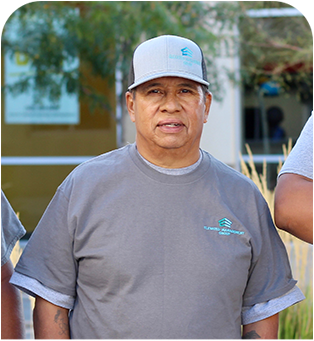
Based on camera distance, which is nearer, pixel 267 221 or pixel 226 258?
pixel 226 258

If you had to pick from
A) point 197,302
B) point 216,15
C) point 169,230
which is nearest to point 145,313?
point 197,302

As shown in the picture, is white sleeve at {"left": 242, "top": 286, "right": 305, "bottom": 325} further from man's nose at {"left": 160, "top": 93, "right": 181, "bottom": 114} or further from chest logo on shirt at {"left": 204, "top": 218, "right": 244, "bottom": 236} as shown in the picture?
man's nose at {"left": 160, "top": 93, "right": 181, "bottom": 114}

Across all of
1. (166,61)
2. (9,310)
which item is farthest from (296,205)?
(9,310)

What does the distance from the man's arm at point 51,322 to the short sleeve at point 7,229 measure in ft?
0.65

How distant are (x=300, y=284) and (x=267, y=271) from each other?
1.89 meters

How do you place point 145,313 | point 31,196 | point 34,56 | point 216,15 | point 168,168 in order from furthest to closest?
1. point 31,196
2. point 216,15
3. point 34,56
4. point 168,168
5. point 145,313

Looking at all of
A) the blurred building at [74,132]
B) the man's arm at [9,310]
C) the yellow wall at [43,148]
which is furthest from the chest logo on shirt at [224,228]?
the yellow wall at [43,148]

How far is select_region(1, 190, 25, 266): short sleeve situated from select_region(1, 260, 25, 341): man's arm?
0.22 ft

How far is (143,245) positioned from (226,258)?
0.29 metres

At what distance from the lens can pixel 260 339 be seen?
1814mm

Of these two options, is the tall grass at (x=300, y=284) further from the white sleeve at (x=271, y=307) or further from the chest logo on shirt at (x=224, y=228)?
the chest logo on shirt at (x=224, y=228)

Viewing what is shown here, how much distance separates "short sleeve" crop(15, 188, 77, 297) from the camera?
67.2 inches

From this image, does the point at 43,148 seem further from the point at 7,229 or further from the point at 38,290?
the point at 38,290

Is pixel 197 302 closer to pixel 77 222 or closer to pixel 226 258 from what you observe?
pixel 226 258
